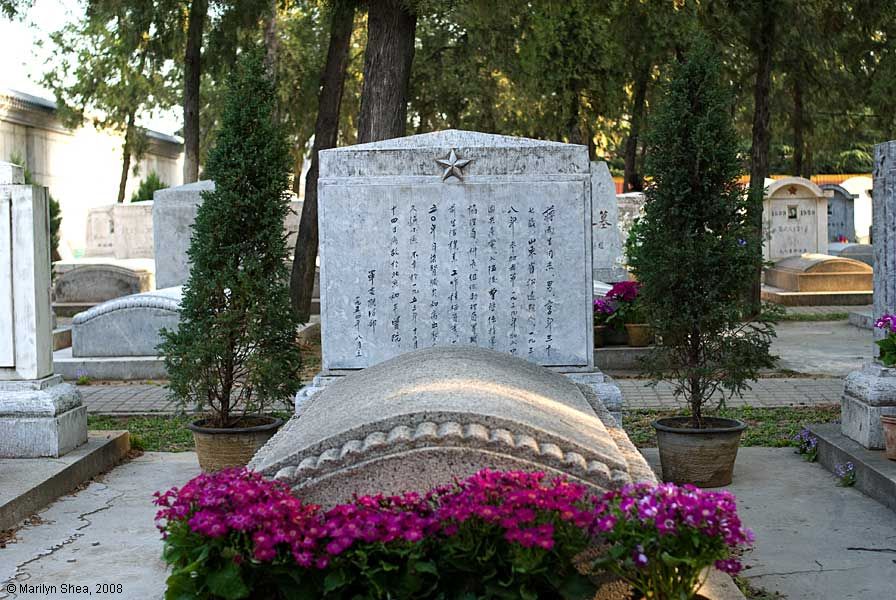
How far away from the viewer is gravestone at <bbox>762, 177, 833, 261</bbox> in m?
23.5

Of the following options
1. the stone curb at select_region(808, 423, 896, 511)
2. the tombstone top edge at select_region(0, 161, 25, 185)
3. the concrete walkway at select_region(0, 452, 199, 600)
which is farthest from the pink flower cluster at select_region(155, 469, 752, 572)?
the tombstone top edge at select_region(0, 161, 25, 185)

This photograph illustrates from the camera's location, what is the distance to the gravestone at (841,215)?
3256cm

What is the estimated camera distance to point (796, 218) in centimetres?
2355

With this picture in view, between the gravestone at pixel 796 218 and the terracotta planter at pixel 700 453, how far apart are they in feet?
57.7

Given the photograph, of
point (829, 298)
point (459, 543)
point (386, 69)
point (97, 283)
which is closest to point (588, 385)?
point (459, 543)

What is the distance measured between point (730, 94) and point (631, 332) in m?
4.91

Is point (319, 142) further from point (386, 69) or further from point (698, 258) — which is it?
point (698, 258)

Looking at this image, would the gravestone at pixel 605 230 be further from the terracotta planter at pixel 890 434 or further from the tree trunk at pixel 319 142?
the terracotta planter at pixel 890 434

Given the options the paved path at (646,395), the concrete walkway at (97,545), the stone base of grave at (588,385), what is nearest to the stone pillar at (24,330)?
the concrete walkway at (97,545)

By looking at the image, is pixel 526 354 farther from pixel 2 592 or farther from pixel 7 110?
pixel 7 110

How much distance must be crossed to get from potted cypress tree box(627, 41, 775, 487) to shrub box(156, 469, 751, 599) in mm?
3329

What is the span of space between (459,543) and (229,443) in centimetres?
396

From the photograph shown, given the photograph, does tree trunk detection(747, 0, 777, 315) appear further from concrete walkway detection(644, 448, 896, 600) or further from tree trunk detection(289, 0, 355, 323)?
concrete walkway detection(644, 448, 896, 600)

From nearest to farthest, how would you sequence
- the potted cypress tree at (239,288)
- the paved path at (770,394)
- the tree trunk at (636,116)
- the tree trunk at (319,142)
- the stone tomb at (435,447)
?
the stone tomb at (435,447)
the potted cypress tree at (239,288)
the paved path at (770,394)
the tree trunk at (319,142)
the tree trunk at (636,116)
